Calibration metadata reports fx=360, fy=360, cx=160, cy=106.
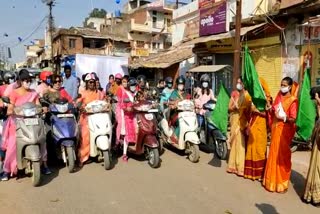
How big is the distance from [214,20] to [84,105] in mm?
10669

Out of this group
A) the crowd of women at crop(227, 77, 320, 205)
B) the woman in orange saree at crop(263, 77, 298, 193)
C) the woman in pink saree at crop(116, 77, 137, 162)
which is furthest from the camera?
the woman in pink saree at crop(116, 77, 137, 162)

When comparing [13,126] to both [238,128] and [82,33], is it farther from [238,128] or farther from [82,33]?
[82,33]

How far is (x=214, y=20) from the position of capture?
15.9 m

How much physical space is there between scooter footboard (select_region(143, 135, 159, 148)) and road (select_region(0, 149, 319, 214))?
41cm

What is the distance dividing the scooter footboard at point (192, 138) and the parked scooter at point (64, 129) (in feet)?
6.95

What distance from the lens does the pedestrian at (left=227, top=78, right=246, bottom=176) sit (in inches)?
235

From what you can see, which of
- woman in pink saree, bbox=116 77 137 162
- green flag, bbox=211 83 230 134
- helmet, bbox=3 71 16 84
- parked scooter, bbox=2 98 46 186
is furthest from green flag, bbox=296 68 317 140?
helmet, bbox=3 71 16 84

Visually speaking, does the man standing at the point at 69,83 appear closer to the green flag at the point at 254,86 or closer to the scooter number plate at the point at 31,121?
the scooter number plate at the point at 31,121

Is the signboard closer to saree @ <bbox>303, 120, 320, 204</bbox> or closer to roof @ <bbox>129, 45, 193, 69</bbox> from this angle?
roof @ <bbox>129, 45, 193, 69</bbox>

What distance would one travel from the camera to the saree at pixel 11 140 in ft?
18.0

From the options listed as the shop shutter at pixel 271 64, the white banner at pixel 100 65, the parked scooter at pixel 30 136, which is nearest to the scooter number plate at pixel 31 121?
the parked scooter at pixel 30 136

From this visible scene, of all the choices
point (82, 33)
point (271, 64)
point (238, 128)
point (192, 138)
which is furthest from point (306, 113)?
point (82, 33)

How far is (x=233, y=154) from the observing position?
6.11 metres

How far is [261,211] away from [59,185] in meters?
2.92
